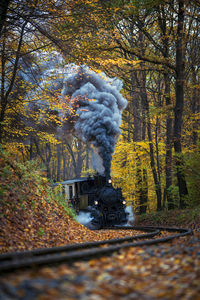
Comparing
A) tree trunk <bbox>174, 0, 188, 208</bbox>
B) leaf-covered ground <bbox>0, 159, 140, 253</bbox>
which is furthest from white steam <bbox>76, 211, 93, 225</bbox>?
tree trunk <bbox>174, 0, 188, 208</bbox>

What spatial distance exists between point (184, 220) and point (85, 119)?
7.65 metres

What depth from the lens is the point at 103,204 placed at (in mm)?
12852

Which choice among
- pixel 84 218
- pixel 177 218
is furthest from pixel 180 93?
pixel 84 218

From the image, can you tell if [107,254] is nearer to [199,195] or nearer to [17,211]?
[17,211]

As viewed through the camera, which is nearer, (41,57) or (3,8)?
(3,8)

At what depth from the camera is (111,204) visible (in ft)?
42.4

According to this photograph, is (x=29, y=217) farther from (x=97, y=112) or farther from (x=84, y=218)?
(x=97, y=112)

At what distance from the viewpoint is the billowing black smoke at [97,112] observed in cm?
1432

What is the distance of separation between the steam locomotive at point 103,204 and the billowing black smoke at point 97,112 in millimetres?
780

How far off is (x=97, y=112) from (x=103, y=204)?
207 inches

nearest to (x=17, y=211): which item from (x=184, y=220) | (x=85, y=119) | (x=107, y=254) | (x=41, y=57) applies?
(x=107, y=254)

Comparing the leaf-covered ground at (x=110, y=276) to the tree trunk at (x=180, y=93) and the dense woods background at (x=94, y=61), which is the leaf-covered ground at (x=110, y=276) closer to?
the dense woods background at (x=94, y=61)

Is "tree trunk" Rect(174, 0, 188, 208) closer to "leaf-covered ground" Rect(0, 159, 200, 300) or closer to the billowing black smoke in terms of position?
the billowing black smoke

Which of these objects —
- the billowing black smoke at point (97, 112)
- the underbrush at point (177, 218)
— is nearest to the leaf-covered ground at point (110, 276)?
the underbrush at point (177, 218)
